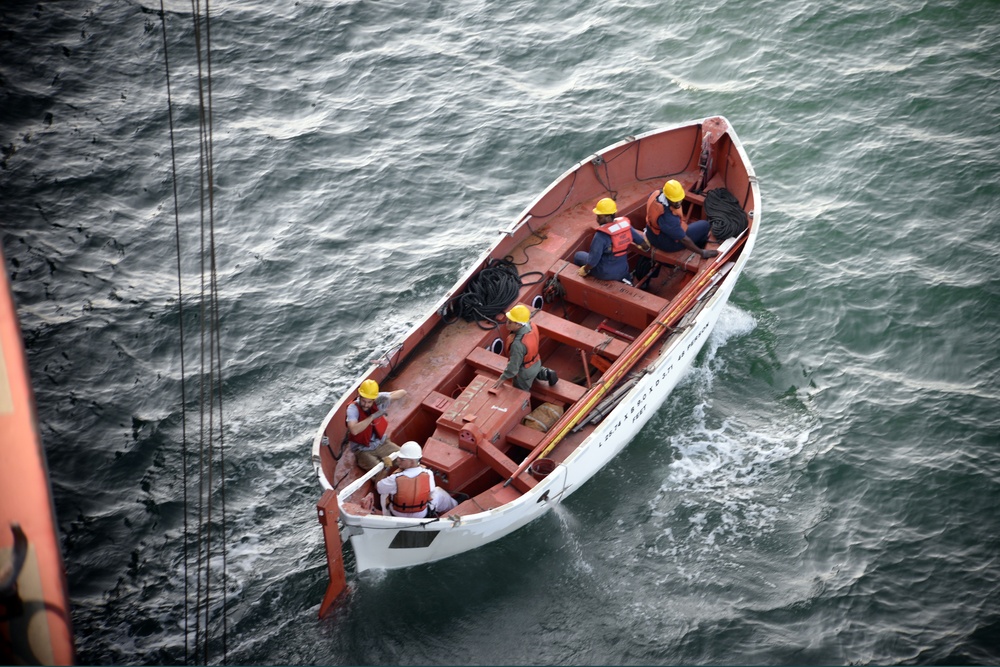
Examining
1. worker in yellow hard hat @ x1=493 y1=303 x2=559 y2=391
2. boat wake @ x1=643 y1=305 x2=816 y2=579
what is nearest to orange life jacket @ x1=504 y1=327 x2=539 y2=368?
worker in yellow hard hat @ x1=493 y1=303 x2=559 y2=391

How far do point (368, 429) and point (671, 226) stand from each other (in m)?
5.23

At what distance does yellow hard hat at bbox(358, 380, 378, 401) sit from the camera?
36.7 feet

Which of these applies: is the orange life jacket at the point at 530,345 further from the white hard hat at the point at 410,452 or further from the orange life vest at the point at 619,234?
the white hard hat at the point at 410,452

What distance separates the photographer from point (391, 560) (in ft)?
35.9

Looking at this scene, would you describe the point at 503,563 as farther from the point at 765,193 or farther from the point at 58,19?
the point at 58,19

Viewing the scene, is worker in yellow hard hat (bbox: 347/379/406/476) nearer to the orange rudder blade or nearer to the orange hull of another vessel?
the orange rudder blade

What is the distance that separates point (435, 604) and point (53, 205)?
10.6 meters

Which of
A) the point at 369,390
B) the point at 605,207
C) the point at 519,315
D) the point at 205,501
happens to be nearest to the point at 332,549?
the point at 369,390

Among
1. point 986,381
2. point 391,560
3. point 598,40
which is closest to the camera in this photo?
point 391,560

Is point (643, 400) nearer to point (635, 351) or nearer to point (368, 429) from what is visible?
point (635, 351)

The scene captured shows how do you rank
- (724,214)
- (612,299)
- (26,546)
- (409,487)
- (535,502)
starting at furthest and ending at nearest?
1. (724,214)
2. (612,299)
3. (535,502)
4. (409,487)
5. (26,546)

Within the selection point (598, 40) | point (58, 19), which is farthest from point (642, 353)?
point (58, 19)

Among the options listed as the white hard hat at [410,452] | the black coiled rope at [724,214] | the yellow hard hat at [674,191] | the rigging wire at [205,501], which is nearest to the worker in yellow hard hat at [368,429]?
the white hard hat at [410,452]

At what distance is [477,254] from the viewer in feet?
51.4
